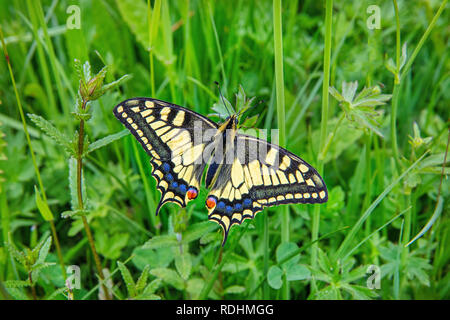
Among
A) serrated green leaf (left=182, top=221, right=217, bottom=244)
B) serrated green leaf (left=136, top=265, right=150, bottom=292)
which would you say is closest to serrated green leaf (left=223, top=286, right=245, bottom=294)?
serrated green leaf (left=182, top=221, right=217, bottom=244)

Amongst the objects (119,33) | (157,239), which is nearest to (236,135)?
(157,239)

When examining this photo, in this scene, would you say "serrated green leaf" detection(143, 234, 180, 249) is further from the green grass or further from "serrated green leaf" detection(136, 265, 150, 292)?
"serrated green leaf" detection(136, 265, 150, 292)

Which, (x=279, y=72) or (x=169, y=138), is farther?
(x=169, y=138)

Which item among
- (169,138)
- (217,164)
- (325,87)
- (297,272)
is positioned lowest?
(297,272)

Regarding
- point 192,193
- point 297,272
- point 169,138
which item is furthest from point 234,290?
point 169,138

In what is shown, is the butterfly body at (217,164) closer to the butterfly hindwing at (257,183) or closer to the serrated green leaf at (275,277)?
the butterfly hindwing at (257,183)

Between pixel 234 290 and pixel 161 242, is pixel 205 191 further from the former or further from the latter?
pixel 234 290

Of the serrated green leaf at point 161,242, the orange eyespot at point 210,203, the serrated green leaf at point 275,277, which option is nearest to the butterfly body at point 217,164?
the orange eyespot at point 210,203
